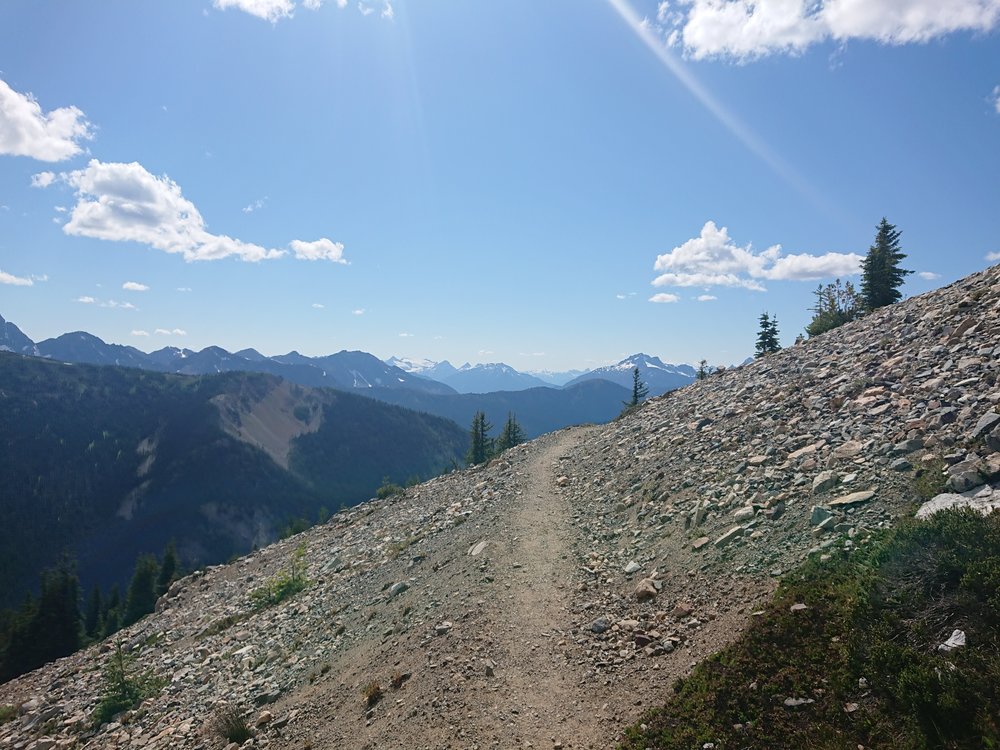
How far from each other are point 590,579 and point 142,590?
77095 millimetres

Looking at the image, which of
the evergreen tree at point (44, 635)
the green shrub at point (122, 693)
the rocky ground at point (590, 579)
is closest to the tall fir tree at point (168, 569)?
the evergreen tree at point (44, 635)

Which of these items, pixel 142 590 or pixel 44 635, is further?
pixel 142 590

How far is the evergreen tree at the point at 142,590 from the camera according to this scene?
206 ft

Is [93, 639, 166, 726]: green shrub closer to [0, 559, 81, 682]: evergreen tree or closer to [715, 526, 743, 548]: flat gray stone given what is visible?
[715, 526, 743, 548]: flat gray stone

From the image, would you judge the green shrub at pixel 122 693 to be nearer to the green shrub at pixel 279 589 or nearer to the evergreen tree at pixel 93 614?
the green shrub at pixel 279 589

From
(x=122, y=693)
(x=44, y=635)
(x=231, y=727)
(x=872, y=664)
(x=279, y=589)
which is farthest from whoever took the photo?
(x=44, y=635)

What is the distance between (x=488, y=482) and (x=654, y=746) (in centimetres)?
2759

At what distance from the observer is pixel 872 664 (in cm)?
788

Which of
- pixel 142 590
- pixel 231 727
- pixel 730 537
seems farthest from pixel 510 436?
pixel 231 727

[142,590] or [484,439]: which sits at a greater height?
[484,439]

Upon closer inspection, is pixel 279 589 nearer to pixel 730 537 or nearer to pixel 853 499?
pixel 730 537

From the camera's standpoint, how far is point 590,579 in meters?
16.3

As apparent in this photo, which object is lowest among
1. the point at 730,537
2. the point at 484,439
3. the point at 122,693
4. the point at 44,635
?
the point at 44,635

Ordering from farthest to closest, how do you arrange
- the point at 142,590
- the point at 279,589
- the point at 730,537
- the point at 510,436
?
the point at 510,436 → the point at 142,590 → the point at 279,589 → the point at 730,537
